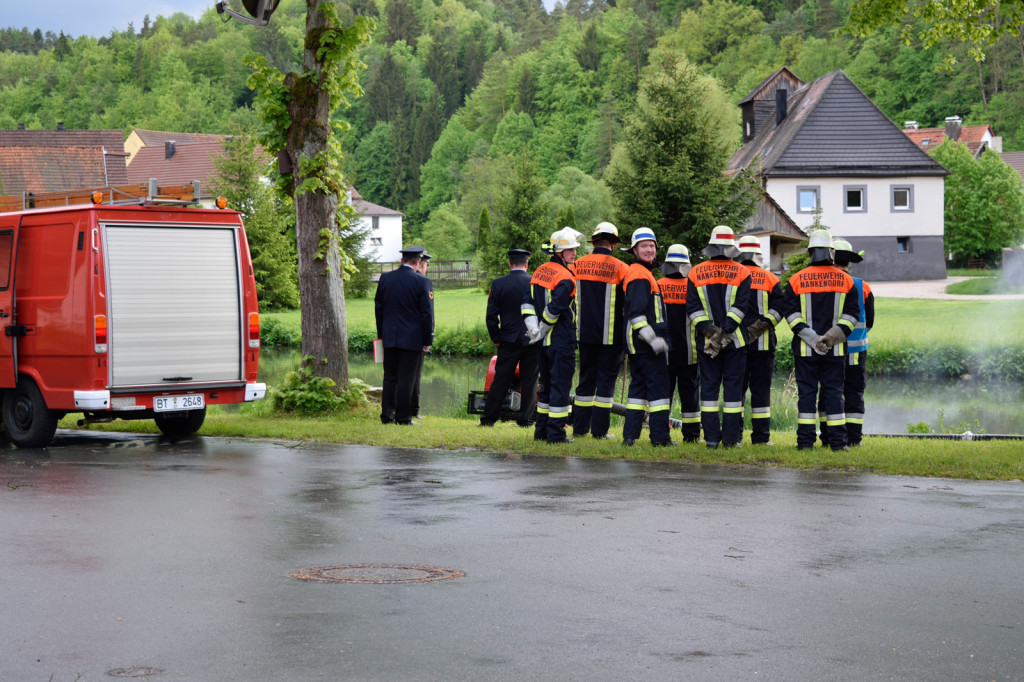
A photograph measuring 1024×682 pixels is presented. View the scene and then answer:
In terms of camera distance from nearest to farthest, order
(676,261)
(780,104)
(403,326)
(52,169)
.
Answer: (676,261) → (403,326) → (52,169) → (780,104)

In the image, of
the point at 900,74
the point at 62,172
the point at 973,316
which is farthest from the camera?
the point at 900,74

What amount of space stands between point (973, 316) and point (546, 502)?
112ft

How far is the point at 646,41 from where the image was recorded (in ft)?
424

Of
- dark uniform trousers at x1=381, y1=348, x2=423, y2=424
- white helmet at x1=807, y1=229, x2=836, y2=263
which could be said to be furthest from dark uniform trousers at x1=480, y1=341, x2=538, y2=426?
white helmet at x1=807, y1=229, x2=836, y2=263

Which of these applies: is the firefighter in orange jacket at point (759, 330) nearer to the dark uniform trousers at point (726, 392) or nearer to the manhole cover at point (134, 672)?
the dark uniform trousers at point (726, 392)

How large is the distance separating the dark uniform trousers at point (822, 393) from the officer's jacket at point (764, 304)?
15.7 inches

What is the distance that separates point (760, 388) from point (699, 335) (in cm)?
88

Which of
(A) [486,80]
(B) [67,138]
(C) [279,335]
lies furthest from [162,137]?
(C) [279,335]

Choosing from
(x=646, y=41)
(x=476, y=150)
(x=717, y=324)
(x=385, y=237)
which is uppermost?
(x=646, y=41)

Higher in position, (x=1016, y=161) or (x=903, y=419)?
(x=1016, y=161)

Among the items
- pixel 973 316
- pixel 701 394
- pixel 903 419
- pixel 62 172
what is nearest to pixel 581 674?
pixel 701 394

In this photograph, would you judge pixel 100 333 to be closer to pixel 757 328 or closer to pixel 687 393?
pixel 687 393

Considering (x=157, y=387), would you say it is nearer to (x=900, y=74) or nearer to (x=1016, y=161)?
(x=1016, y=161)

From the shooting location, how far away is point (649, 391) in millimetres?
12570
